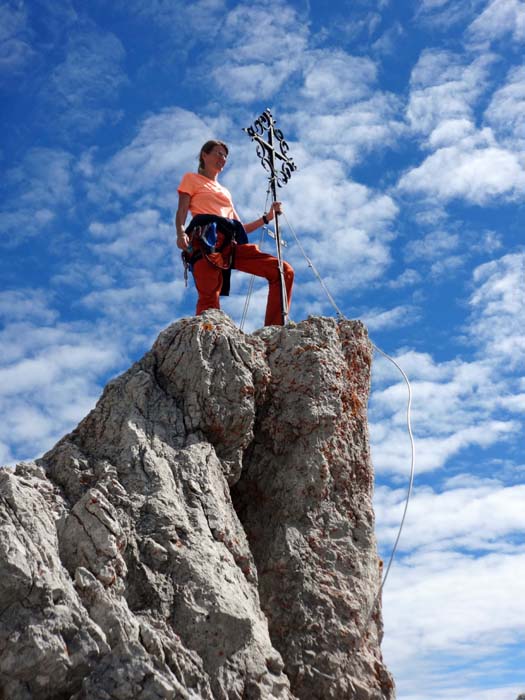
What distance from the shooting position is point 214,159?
11.4 meters

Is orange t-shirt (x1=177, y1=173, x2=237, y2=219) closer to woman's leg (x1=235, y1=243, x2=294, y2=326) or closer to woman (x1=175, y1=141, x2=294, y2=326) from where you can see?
woman (x1=175, y1=141, x2=294, y2=326)

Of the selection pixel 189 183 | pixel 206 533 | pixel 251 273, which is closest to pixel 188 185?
pixel 189 183

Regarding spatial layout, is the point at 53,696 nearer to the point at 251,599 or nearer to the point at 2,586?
the point at 2,586

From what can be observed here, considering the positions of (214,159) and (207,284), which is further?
(214,159)

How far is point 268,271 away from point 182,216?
4.35ft

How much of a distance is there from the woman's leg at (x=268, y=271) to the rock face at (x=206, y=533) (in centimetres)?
74

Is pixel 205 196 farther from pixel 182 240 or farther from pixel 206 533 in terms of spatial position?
pixel 206 533

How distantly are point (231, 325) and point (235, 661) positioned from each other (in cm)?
397

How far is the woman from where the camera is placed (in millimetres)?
10727

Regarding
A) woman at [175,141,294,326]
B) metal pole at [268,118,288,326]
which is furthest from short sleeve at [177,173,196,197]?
metal pole at [268,118,288,326]

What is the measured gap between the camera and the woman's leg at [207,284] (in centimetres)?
1066

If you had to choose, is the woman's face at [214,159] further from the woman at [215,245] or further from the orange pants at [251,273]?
the orange pants at [251,273]

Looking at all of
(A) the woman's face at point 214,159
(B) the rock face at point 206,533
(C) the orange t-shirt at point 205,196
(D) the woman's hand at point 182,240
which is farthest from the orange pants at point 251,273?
(A) the woman's face at point 214,159

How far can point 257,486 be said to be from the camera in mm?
9297
